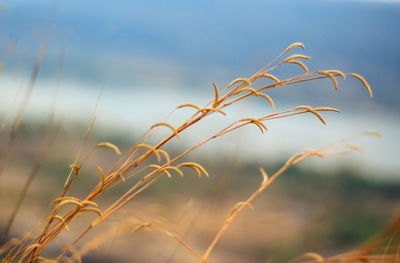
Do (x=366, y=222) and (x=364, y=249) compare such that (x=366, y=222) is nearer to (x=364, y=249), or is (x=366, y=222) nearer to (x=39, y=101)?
(x=364, y=249)

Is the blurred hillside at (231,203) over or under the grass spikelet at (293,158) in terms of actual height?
under

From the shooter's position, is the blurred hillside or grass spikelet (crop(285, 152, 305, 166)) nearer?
grass spikelet (crop(285, 152, 305, 166))

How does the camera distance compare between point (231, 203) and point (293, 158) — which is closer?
point (293, 158)

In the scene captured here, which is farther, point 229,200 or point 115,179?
point 229,200

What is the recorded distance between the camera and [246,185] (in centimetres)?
254

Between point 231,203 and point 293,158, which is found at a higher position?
point 293,158

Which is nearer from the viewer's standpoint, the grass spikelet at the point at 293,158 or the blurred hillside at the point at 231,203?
the grass spikelet at the point at 293,158

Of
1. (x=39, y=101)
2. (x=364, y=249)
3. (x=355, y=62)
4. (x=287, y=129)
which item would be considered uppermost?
(x=364, y=249)

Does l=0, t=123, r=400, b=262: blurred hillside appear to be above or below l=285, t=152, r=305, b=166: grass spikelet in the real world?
below

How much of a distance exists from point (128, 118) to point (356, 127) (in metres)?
1.92

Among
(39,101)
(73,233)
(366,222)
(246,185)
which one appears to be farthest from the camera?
(39,101)

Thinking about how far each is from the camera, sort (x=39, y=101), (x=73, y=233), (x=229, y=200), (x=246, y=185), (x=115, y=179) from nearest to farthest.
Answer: (x=115, y=179), (x=73, y=233), (x=229, y=200), (x=246, y=185), (x=39, y=101)

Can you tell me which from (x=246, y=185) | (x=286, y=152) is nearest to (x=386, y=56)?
(x=286, y=152)

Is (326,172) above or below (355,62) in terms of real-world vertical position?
below
